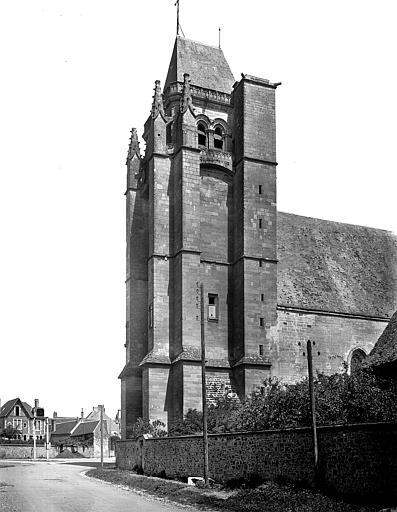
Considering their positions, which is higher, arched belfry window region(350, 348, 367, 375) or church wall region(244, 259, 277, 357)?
church wall region(244, 259, 277, 357)

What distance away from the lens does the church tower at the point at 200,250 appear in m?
40.8

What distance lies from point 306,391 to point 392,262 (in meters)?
25.9

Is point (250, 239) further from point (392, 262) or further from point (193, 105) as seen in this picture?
point (392, 262)

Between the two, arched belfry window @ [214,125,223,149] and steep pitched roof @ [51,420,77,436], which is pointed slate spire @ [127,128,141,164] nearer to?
arched belfry window @ [214,125,223,149]

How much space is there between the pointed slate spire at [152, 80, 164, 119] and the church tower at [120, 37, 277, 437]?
0.10m

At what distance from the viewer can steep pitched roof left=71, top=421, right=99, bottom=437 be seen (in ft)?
349

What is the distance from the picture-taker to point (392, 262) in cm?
5144

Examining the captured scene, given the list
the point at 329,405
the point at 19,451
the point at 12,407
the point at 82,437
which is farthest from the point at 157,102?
the point at 12,407

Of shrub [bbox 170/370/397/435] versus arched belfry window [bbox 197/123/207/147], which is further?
arched belfry window [bbox 197/123/207/147]

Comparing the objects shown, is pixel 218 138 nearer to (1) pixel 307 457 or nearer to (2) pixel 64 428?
(1) pixel 307 457

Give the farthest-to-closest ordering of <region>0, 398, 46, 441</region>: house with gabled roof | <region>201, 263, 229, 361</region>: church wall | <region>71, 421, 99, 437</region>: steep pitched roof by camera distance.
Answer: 1. <region>0, 398, 46, 441</region>: house with gabled roof
2. <region>71, 421, 99, 437</region>: steep pitched roof
3. <region>201, 263, 229, 361</region>: church wall

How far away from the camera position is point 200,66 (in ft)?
159

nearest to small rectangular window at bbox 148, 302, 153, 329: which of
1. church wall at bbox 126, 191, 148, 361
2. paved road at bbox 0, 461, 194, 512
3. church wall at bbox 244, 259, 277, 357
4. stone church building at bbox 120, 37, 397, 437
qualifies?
stone church building at bbox 120, 37, 397, 437

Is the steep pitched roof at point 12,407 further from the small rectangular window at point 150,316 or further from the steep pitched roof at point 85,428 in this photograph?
the small rectangular window at point 150,316
